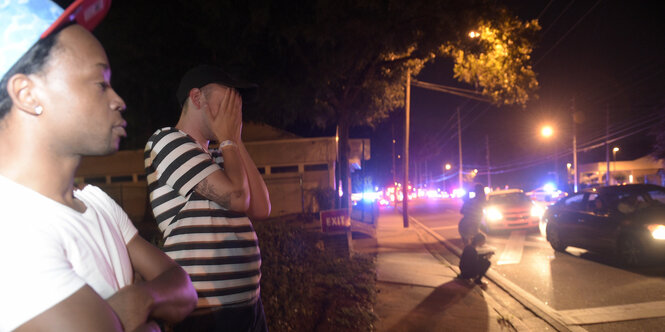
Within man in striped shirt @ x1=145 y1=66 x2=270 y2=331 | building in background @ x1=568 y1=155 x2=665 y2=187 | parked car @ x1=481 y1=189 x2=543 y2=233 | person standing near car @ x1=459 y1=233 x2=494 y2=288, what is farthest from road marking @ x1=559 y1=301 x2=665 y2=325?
building in background @ x1=568 y1=155 x2=665 y2=187

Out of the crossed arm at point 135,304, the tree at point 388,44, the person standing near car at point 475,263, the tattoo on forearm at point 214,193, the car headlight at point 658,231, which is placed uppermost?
the tree at point 388,44

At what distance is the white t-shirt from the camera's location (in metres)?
A: 0.73

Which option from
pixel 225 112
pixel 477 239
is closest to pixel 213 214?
pixel 225 112

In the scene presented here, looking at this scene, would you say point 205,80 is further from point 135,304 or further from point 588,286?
point 588,286

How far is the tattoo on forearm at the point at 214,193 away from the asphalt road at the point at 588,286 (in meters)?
4.81

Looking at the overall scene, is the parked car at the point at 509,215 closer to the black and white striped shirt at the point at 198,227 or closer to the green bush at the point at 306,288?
the green bush at the point at 306,288

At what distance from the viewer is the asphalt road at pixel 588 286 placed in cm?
479

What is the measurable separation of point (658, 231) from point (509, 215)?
19.3ft

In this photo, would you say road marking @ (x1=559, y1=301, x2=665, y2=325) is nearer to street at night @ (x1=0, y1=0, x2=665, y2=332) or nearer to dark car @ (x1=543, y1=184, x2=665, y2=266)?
street at night @ (x1=0, y1=0, x2=665, y2=332)

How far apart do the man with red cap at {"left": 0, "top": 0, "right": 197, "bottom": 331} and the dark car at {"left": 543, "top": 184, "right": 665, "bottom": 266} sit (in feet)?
28.1

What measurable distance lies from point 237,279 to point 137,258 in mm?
640

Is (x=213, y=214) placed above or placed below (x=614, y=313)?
above

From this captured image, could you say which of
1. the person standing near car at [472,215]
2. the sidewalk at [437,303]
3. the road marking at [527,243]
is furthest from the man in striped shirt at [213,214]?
the road marking at [527,243]

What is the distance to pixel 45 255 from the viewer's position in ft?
2.53
